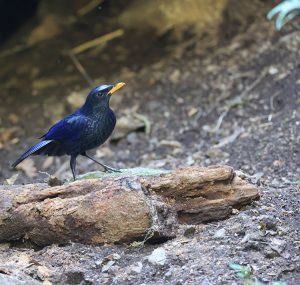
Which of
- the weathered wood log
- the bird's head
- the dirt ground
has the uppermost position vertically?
the bird's head

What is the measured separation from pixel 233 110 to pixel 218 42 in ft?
4.03

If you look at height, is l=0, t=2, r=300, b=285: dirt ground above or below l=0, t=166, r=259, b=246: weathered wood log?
below

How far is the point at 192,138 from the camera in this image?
6.62 meters

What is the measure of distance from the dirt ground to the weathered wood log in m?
0.07

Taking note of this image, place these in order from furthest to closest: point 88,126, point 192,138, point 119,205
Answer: point 192,138, point 88,126, point 119,205

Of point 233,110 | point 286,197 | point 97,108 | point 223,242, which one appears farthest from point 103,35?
point 223,242

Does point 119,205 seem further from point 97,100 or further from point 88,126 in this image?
point 97,100

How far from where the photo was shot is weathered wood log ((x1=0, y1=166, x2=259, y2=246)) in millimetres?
3539

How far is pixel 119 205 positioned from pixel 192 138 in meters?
3.17

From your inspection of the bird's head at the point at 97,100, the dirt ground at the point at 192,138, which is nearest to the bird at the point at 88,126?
the bird's head at the point at 97,100

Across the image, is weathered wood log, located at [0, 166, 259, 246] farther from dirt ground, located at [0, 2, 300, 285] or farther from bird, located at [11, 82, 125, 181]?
bird, located at [11, 82, 125, 181]

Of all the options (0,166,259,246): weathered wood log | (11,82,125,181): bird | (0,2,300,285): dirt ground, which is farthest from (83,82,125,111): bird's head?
(0,166,259,246): weathered wood log

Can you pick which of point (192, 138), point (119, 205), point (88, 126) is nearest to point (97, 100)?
point (88, 126)

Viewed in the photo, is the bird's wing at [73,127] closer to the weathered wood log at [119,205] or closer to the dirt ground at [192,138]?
the dirt ground at [192,138]
